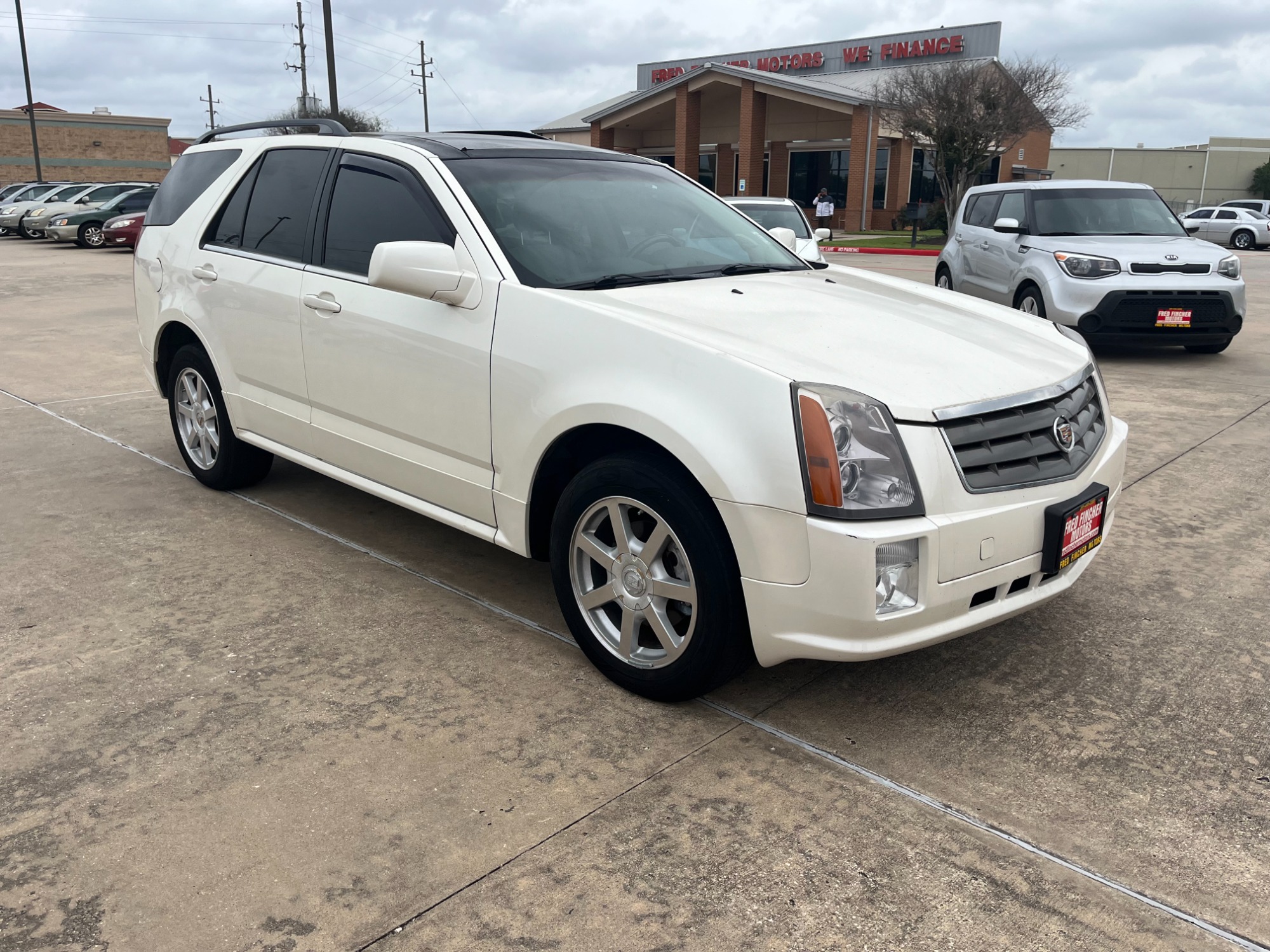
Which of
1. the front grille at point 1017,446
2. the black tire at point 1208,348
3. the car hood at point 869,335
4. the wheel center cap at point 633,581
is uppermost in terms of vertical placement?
the car hood at point 869,335

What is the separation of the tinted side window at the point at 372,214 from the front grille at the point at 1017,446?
1.95 meters

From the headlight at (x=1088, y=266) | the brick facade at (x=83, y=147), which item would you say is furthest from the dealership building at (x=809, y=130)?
the brick facade at (x=83, y=147)

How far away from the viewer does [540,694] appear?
335 centimetres

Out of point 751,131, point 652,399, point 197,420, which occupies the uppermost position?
point 751,131

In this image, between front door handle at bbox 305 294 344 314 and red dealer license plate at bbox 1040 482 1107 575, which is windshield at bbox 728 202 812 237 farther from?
red dealer license plate at bbox 1040 482 1107 575

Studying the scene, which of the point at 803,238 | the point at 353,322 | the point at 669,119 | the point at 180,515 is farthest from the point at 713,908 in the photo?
the point at 669,119

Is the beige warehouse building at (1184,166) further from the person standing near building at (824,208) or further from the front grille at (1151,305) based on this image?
the front grille at (1151,305)

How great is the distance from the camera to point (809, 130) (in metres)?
42.7

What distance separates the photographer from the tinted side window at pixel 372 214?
3.96 m

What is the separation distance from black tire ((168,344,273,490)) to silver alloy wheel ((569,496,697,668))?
249 cm

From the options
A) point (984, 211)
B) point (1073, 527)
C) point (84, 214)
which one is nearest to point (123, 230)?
point (84, 214)

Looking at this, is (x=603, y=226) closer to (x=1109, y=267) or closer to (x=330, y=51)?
(x=1109, y=267)

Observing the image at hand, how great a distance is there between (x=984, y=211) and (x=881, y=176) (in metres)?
31.6

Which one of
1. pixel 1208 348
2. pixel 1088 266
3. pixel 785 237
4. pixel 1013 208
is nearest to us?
pixel 785 237
